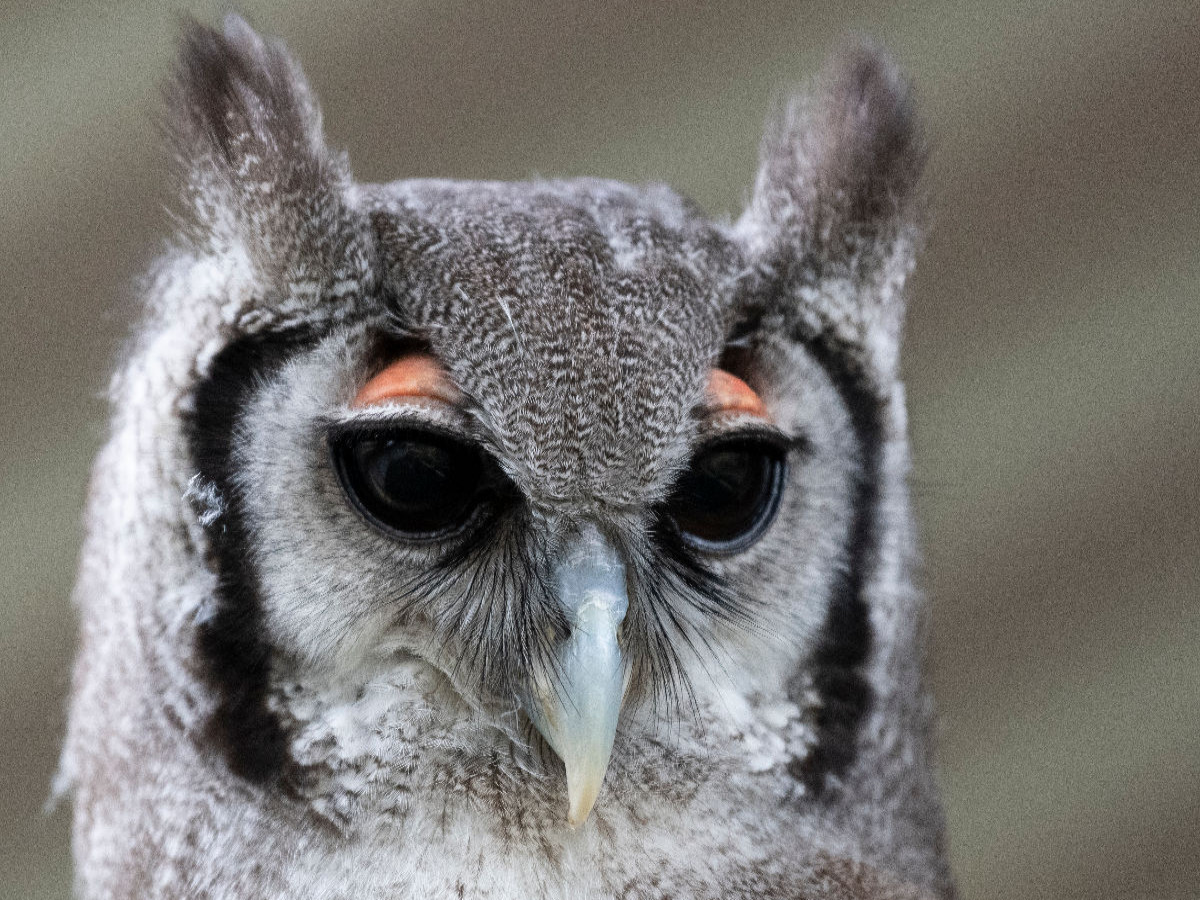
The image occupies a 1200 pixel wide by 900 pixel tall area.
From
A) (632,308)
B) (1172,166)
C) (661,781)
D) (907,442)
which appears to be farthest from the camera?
(1172,166)

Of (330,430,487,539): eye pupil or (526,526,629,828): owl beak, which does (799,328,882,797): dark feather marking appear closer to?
(526,526,629,828): owl beak

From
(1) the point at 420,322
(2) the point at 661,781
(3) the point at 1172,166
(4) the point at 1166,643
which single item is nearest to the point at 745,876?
(2) the point at 661,781

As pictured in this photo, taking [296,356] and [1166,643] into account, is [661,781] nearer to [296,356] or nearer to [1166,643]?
[296,356]

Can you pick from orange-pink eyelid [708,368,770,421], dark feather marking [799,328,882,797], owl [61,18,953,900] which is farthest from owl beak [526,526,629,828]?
dark feather marking [799,328,882,797]

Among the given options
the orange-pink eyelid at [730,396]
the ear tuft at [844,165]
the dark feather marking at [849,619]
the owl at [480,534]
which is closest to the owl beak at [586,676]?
the owl at [480,534]

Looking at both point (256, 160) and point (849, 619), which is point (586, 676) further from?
point (256, 160)

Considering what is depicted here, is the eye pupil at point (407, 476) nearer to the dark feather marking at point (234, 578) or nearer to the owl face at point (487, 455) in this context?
the owl face at point (487, 455)
